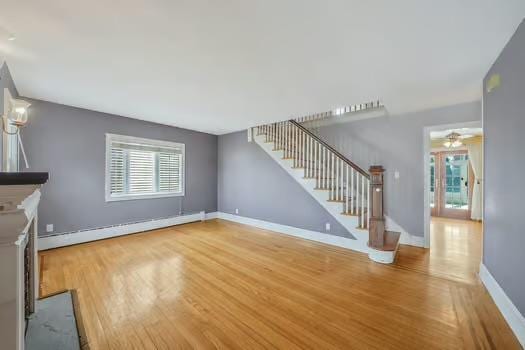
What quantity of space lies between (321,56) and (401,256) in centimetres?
311

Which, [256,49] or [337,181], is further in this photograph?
[337,181]

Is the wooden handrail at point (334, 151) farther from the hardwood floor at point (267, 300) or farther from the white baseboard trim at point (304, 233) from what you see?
the hardwood floor at point (267, 300)

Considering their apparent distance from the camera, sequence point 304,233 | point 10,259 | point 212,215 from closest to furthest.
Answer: point 10,259
point 304,233
point 212,215

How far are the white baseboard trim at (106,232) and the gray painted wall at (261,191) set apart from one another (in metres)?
1.23

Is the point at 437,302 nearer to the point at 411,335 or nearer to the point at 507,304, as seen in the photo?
the point at 507,304

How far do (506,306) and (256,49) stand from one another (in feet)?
10.5

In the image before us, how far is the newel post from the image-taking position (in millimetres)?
3240

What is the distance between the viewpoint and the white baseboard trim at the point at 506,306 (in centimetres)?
164

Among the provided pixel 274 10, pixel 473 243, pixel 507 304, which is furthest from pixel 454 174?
pixel 274 10

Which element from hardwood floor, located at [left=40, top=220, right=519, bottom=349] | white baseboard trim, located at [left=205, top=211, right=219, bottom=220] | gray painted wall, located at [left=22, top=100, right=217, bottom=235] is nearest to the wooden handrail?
hardwood floor, located at [left=40, top=220, right=519, bottom=349]

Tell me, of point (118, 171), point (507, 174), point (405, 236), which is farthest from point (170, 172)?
point (507, 174)

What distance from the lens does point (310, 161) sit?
4.50m

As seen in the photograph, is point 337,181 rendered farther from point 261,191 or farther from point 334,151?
point 261,191

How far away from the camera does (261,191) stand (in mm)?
5262
